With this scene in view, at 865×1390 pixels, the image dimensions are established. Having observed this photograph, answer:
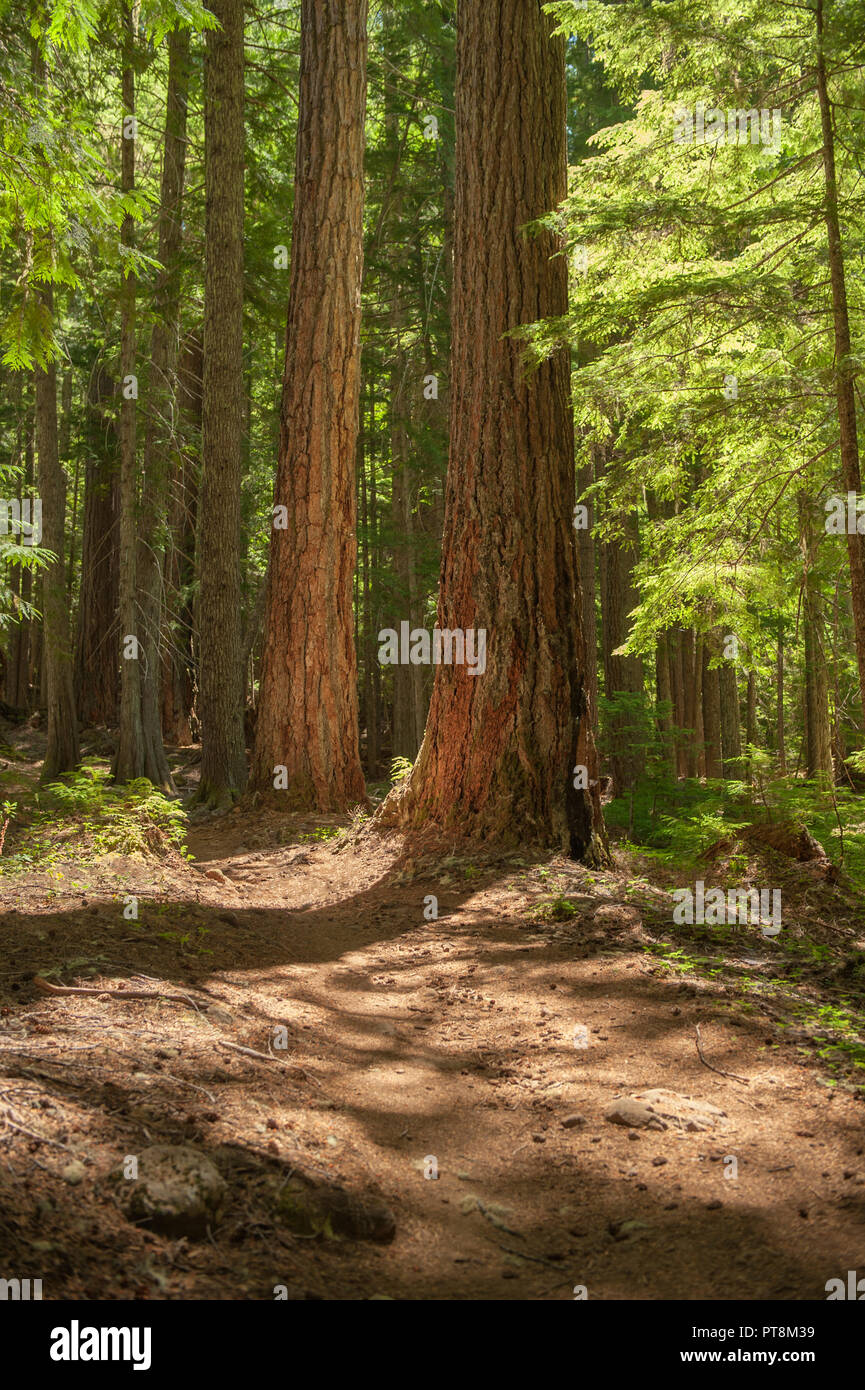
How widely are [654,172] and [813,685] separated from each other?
9.68m

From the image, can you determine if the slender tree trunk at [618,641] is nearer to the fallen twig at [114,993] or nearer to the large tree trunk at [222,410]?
the large tree trunk at [222,410]

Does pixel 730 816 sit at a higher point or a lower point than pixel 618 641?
lower

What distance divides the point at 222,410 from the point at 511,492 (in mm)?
6346

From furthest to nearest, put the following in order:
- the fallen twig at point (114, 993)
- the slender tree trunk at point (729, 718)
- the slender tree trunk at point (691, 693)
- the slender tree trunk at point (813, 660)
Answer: the slender tree trunk at point (729, 718) < the slender tree trunk at point (691, 693) < the slender tree trunk at point (813, 660) < the fallen twig at point (114, 993)

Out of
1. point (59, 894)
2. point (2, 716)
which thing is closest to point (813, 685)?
point (59, 894)

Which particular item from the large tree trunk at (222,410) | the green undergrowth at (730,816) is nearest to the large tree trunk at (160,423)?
the large tree trunk at (222,410)

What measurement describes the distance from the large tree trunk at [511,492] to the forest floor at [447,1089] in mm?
949

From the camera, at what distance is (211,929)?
5.62 metres

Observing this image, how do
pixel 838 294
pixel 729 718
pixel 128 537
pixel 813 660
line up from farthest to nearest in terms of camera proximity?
pixel 729 718
pixel 813 660
pixel 128 537
pixel 838 294

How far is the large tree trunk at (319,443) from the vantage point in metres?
10.5

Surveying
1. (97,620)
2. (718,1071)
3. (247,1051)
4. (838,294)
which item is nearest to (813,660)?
(838,294)

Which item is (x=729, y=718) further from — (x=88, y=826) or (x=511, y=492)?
(x=88, y=826)

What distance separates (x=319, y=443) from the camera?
34.4 ft
